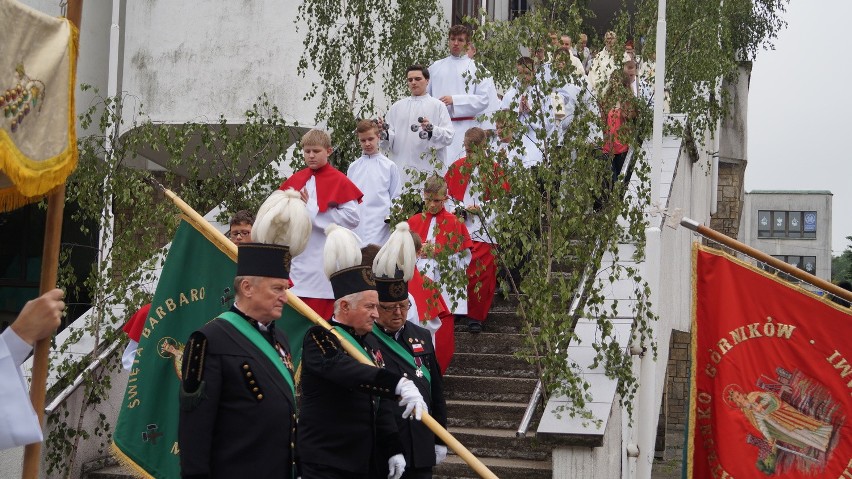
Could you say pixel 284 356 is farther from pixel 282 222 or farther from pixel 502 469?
pixel 502 469

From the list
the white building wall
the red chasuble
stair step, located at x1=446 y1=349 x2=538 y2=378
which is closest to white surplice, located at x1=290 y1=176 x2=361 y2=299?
the red chasuble

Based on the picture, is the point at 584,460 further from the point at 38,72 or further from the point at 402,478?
the point at 38,72

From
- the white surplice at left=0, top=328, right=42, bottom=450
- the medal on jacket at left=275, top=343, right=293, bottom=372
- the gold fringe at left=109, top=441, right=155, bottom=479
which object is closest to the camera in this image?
the white surplice at left=0, top=328, right=42, bottom=450

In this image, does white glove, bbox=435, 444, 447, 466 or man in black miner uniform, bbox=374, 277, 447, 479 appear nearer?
man in black miner uniform, bbox=374, 277, 447, 479

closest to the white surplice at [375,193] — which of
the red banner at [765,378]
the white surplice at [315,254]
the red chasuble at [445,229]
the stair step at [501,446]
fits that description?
the white surplice at [315,254]

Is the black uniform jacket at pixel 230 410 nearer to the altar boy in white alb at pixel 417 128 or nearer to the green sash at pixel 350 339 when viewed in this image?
the green sash at pixel 350 339

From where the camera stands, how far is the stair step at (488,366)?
11270 mm

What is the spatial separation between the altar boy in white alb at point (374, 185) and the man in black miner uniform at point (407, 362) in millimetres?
5009

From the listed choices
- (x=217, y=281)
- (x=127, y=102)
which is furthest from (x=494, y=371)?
(x=127, y=102)

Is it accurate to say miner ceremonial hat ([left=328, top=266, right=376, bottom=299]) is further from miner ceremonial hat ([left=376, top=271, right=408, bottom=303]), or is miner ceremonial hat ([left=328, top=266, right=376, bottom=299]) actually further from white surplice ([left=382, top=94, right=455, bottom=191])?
white surplice ([left=382, top=94, right=455, bottom=191])

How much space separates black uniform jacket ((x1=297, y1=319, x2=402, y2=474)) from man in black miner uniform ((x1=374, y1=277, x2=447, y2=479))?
321 millimetres

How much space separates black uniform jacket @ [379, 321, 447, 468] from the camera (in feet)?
23.3

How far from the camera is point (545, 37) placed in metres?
10.0

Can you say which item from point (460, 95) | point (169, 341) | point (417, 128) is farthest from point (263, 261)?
point (460, 95)
